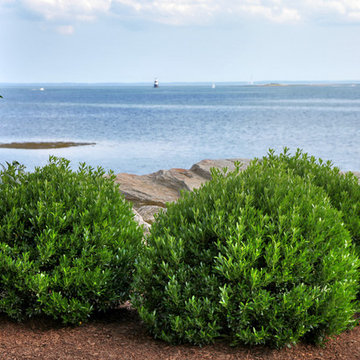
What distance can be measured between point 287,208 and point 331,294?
0.89 m

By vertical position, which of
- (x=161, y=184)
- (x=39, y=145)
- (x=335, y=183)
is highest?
(x=335, y=183)

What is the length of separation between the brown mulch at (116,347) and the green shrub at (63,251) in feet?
0.56

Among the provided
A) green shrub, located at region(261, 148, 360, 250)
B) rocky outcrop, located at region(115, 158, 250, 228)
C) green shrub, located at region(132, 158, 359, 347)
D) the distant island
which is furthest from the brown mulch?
the distant island

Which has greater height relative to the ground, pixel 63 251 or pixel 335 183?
pixel 335 183

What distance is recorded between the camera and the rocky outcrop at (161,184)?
488 inches

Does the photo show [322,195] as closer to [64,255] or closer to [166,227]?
[166,227]

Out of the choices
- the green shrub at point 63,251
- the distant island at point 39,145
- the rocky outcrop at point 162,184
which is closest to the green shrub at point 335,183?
the green shrub at point 63,251

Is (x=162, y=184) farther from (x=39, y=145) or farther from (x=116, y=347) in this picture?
(x=39, y=145)

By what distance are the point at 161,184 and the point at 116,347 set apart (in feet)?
31.2

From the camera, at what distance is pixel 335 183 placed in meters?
5.96

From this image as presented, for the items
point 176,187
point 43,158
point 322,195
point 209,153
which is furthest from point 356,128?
point 322,195

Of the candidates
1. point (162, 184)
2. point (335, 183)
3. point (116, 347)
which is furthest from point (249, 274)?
point (162, 184)

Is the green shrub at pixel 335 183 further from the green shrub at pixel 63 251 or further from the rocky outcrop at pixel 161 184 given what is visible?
the rocky outcrop at pixel 161 184

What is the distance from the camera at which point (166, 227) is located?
15.9ft
